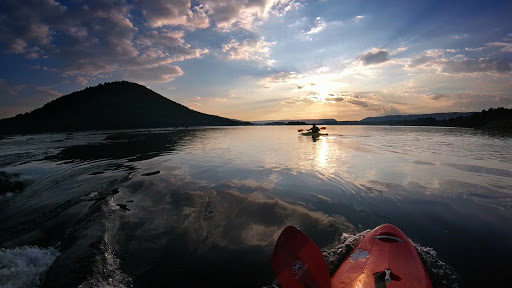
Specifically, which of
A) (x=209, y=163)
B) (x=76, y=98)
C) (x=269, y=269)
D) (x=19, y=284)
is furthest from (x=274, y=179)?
(x=76, y=98)

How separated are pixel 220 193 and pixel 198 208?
5.71ft

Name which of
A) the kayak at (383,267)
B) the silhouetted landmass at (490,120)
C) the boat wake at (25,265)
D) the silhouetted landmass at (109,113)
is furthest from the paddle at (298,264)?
the silhouetted landmass at (109,113)

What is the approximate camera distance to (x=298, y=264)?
399cm

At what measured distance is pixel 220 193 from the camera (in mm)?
10211

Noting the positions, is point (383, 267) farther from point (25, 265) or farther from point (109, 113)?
point (109, 113)

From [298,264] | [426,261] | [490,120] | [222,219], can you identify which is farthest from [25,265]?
[490,120]

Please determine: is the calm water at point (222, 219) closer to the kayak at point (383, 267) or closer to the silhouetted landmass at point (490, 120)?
the kayak at point (383, 267)

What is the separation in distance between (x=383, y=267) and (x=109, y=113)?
508ft

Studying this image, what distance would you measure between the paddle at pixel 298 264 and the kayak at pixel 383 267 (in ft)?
1.61

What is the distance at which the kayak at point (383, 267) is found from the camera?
3.92m

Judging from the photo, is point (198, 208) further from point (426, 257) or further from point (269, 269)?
point (426, 257)

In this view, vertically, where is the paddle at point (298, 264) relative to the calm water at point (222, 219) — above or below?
above

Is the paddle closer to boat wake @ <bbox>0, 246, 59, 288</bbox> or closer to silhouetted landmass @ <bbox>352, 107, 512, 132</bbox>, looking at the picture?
boat wake @ <bbox>0, 246, 59, 288</bbox>

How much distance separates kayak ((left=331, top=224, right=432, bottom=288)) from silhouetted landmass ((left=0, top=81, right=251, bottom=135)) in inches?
4513
